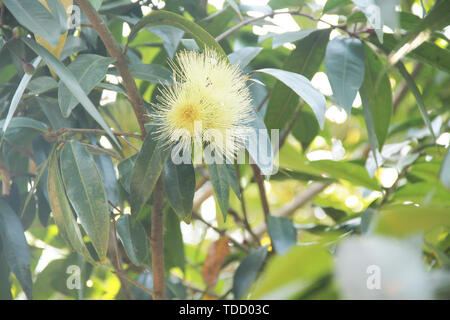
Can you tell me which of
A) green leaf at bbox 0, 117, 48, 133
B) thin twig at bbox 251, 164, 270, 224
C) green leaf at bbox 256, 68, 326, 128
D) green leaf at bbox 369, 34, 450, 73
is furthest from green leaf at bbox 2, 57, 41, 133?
green leaf at bbox 369, 34, 450, 73

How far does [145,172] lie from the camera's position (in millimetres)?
499

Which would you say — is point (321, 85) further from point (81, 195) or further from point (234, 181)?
point (81, 195)

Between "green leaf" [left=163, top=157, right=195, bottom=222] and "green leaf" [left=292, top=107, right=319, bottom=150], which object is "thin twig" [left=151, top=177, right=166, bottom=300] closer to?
"green leaf" [left=163, top=157, right=195, bottom=222]

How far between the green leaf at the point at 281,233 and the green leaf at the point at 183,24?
0.29m

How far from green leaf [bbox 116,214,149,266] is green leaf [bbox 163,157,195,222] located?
5 cm

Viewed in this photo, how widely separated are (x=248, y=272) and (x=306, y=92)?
0.31 m

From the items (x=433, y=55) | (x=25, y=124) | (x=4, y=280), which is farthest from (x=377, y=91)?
(x=4, y=280)

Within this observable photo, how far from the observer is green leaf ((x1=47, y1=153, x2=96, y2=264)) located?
483 millimetres

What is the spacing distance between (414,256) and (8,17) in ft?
1.52

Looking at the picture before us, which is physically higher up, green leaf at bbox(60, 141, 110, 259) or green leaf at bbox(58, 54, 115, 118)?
green leaf at bbox(58, 54, 115, 118)

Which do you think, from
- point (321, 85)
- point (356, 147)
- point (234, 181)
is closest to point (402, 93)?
point (356, 147)

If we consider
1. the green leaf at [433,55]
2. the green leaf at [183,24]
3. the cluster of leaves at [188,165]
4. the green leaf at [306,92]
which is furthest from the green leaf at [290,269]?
the green leaf at [433,55]

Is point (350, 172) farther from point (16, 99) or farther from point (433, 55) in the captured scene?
point (16, 99)

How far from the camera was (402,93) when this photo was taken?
111cm
